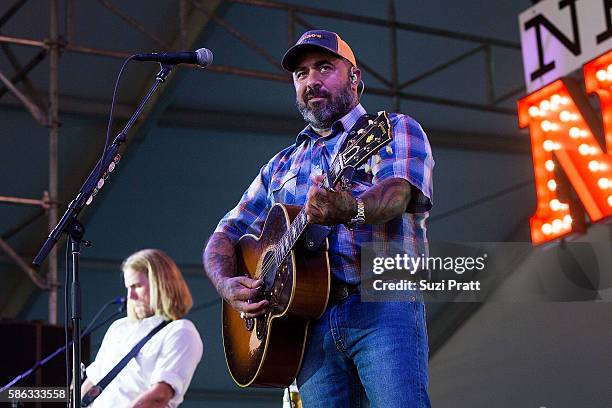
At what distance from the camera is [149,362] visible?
17.0ft

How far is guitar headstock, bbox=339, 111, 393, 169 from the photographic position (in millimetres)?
2732

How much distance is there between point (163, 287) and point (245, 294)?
7.18 feet

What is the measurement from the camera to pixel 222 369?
12820 mm

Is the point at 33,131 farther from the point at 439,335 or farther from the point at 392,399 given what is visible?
the point at 392,399

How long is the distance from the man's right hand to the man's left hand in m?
0.58

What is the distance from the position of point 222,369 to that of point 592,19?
6.91m

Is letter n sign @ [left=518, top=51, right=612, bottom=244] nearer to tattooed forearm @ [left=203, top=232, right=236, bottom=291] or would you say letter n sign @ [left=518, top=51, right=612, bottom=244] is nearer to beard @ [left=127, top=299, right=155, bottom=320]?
beard @ [left=127, top=299, right=155, bottom=320]

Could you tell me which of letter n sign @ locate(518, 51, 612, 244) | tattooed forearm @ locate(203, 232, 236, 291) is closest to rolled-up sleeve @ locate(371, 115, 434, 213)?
tattooed forearm @ locate(203, 232, 236, 291)

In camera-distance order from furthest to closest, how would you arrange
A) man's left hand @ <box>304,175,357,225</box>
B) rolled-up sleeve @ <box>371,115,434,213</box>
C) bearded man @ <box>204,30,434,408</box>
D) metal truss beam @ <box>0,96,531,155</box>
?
metal truss beam @ <box>0,96,531,155</box> < rolled-up sleeve @ <box>371,115,434,213</box> < bearded man @ <box>204,30,434,408</box> < man's left hand @ <box>304,175,357,225</box>

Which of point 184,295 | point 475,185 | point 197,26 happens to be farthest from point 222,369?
point 184,295

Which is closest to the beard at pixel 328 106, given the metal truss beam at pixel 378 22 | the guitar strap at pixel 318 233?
the guitar strap at pixel 318 233

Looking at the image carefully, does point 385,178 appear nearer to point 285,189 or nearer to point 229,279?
point 285,189

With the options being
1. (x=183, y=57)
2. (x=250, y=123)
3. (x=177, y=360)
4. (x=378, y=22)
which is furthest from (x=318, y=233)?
(x=250, y=123)

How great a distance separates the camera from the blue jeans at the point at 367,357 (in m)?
2.66
